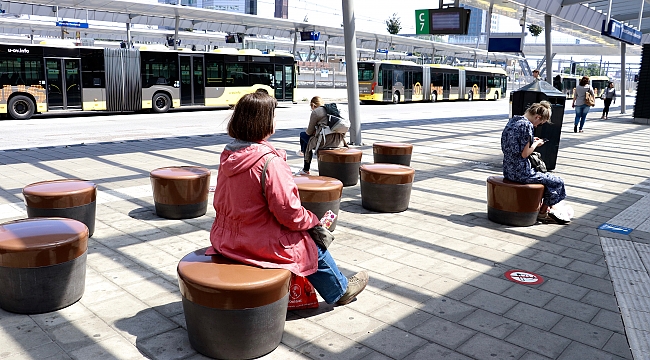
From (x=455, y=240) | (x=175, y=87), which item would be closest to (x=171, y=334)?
(x=455, y=240)

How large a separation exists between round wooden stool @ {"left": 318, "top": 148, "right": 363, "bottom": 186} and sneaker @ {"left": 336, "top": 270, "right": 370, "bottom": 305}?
165 inches

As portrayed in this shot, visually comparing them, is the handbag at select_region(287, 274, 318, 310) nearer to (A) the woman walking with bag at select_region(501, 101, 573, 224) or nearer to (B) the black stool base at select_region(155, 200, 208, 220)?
(B) the black stool base at select_region(155, 200, 208, 220)

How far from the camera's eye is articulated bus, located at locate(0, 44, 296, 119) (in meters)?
19.7

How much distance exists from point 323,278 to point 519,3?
16.3 meters

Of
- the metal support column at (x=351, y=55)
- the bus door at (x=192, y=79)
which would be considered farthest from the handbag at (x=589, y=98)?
the bus door at (x=192, y=79)

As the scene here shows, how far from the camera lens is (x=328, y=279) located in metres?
3.92

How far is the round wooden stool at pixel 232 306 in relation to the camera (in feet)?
10.5

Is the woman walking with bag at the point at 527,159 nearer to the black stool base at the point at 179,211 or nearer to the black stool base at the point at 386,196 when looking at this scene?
the black stool base at the point at 386,196

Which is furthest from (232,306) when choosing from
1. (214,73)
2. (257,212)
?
(214,73)

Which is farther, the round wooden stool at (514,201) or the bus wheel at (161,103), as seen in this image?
the bus wheel at (161,103)

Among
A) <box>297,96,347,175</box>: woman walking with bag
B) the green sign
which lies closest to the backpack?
<box>297,96,347,175</box>: woman walking with bag

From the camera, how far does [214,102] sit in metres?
25.2

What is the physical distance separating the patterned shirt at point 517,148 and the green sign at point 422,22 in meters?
12.8

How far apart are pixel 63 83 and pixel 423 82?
23.8m
